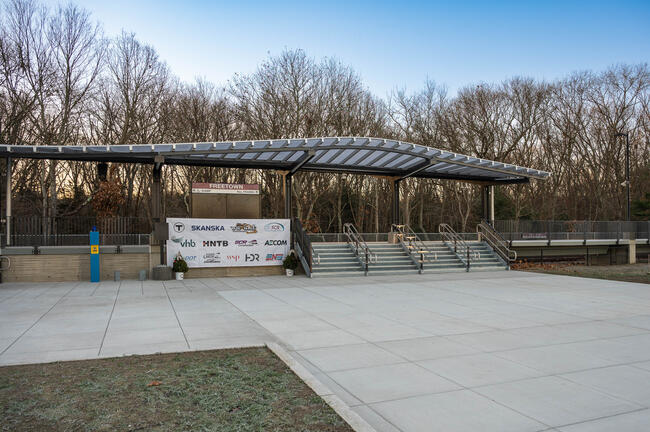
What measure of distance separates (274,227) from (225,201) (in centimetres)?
253

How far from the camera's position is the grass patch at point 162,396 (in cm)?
421

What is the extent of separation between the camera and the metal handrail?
24.3 meters

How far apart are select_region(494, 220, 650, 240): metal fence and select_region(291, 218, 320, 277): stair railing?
11.8m

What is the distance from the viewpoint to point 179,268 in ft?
59.2

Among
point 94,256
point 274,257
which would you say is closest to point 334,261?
point 274,257

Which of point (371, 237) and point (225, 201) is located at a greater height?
point (225, 201)

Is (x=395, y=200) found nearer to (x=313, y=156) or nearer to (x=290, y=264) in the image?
(x=313, y=156)

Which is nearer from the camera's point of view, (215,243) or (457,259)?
(215,243)

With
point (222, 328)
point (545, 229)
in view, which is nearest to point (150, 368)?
point (222, 328)

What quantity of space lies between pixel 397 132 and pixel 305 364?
35217 millimetres

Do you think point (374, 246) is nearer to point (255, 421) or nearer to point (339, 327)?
point (339, 327)

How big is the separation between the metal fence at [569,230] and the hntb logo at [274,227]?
1266cm

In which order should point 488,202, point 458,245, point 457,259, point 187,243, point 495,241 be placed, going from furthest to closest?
point 488,202
point 495,241
point 458,245
point 457,259
point 187,243

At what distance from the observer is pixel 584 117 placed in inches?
1665
